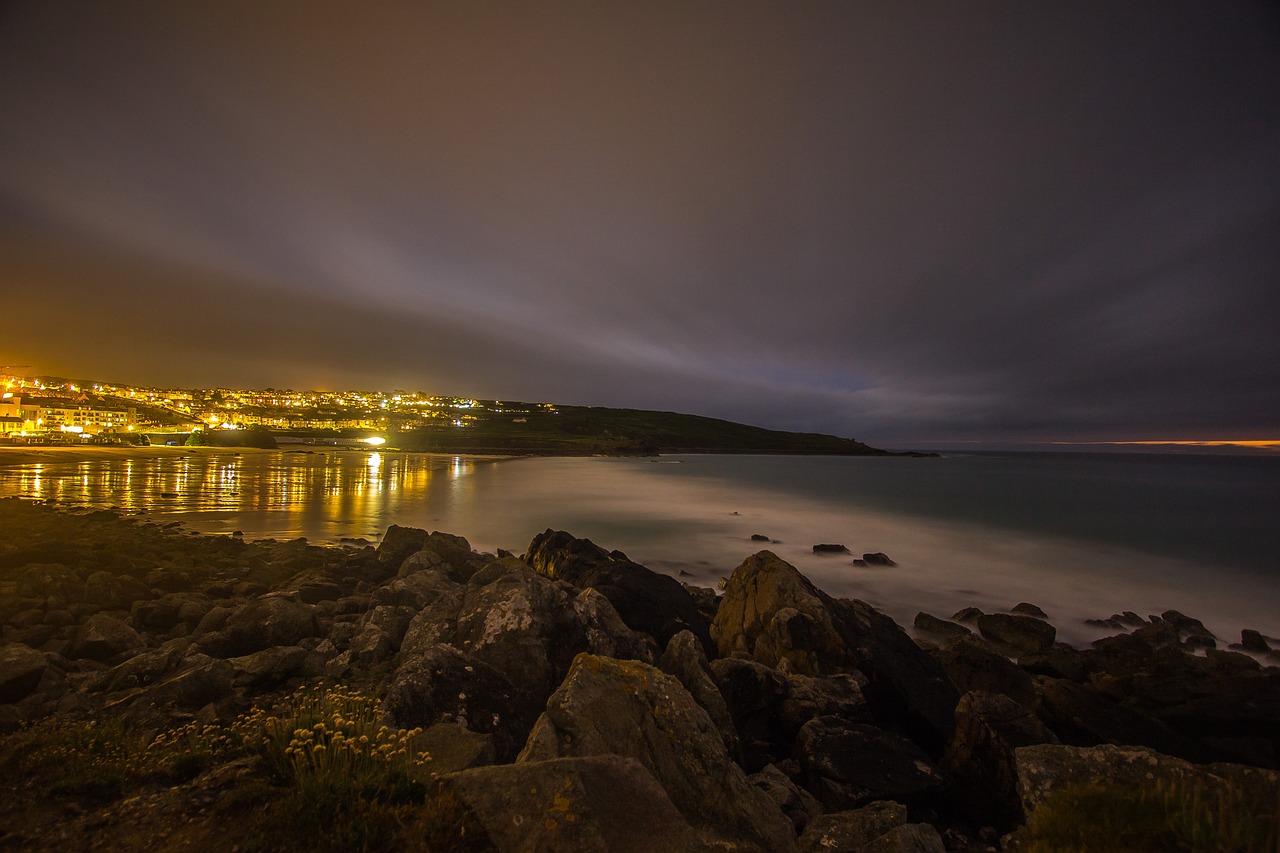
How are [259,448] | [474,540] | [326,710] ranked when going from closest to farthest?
[326,710], [474,540], [259,448]

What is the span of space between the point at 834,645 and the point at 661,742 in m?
7.02

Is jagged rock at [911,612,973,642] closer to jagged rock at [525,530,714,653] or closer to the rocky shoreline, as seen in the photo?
the rocky shoreline

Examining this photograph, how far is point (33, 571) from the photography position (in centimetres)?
1323

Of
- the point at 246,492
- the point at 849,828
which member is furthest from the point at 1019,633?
the point at 246,492

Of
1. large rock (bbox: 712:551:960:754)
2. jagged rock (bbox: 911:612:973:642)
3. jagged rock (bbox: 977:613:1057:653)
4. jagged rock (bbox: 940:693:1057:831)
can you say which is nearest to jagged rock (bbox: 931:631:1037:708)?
large rock (bbox: 712:551:960:754)

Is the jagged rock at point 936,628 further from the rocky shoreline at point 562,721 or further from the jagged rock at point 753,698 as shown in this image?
the jagged rock at point 753,698

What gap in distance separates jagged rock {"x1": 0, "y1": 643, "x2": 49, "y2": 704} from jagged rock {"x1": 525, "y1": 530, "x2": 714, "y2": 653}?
343 inches

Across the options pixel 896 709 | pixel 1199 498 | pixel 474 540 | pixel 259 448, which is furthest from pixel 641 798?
pixel 259 448

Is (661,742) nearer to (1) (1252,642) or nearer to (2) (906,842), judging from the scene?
(2) (906,842)

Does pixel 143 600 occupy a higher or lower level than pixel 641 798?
lower

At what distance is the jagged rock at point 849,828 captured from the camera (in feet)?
18.3

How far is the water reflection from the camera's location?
3153 cm

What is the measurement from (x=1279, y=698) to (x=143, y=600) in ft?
79.2

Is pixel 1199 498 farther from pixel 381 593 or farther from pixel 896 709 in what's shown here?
pixel 381 593
